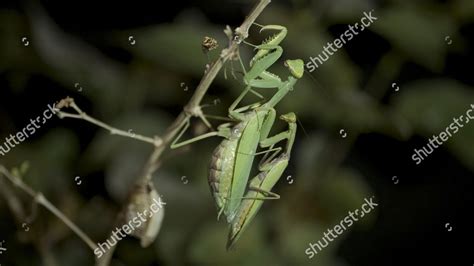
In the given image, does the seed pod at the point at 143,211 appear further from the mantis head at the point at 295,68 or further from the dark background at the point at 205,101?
the dark background at the point at 205,101

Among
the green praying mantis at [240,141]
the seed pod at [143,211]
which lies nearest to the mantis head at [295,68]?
the green praying mantis at [240,141]

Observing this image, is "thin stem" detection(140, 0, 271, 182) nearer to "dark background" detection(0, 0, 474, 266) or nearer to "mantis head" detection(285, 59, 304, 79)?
"mantis head" detection(285, 59, 304, 79)

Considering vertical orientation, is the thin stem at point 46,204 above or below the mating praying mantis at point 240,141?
below

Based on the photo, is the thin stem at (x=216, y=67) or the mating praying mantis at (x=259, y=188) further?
the mating praying mantis at (x=259, y=188)

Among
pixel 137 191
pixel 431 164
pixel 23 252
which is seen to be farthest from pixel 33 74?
pixel 431 164

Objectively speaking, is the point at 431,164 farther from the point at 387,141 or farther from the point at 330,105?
the point at 330,105

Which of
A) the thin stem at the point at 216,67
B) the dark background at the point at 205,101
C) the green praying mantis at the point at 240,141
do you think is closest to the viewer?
the thin stem at the point at 216,67

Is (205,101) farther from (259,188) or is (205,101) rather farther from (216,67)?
A: (216,67)

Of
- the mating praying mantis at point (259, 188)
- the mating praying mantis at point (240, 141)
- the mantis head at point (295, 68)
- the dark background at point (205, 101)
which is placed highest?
the mantis head at point (295, 68)
